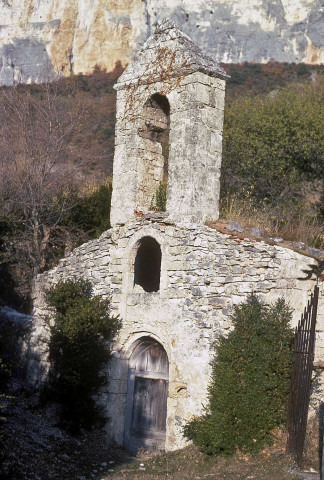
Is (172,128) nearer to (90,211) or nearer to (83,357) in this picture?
(83,357)

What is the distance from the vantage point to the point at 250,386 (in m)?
10.0

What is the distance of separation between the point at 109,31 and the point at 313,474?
146 ft

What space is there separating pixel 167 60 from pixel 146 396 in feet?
20.2

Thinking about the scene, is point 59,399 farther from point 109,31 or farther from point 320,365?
point 109,31

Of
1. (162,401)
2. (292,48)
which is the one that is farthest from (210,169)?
(292,48)

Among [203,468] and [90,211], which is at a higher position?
[90,211]

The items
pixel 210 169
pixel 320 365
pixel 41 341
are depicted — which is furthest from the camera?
pixel 41 341

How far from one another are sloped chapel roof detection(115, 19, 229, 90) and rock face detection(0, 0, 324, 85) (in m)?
34.4

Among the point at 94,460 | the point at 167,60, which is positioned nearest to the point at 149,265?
the point at 167,60

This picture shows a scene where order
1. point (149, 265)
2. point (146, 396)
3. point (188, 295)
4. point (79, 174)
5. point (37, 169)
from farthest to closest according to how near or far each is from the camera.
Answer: point (79, 174) < point (37, 169) < point (149, 265) < point (146, 396) < point (188, 295)

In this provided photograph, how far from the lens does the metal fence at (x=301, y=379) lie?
31.1 feet

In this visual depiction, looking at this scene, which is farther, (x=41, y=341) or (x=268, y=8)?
(x=268, y=8)

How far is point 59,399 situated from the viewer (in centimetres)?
1227

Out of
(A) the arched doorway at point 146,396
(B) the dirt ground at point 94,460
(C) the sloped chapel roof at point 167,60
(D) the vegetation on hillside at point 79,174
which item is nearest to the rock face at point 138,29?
(D) the vegetation on hillside at point 79,174
